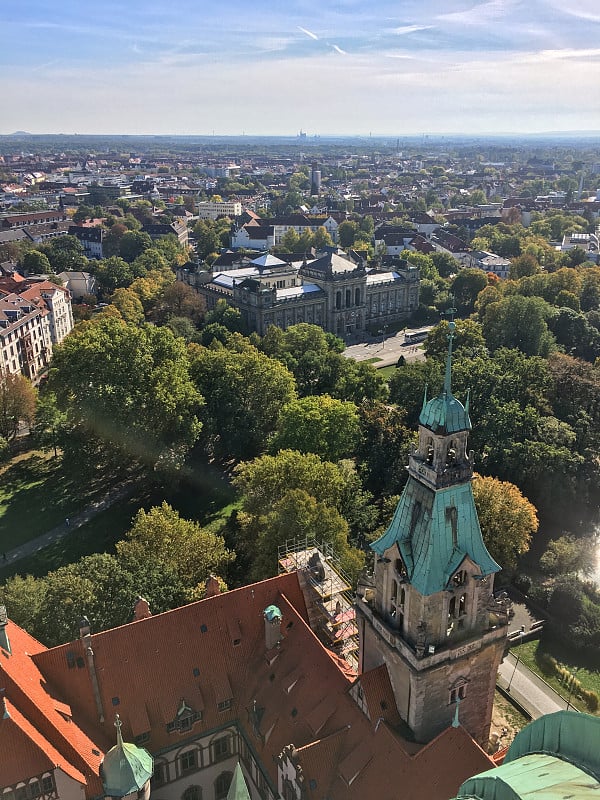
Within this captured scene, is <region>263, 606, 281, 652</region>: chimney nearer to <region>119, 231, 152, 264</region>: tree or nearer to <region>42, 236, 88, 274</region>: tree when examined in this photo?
<region>42, 236, 88, 274</region>: tree

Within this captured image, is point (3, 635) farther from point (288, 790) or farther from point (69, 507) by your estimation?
point (69, 507)

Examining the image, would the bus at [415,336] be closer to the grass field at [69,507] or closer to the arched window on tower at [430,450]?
the grass field at [69,507]

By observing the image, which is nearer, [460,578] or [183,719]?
[460,578]

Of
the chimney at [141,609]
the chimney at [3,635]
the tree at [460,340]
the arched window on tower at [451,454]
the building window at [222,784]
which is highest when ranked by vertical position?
the arched window on tower at [451,454]

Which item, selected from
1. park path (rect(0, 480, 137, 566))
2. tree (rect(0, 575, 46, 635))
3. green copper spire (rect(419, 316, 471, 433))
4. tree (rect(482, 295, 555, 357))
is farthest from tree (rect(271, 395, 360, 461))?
tree (rect(482, 295, 555, 357))

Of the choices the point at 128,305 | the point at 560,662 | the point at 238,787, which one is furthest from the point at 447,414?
the point at 128,305

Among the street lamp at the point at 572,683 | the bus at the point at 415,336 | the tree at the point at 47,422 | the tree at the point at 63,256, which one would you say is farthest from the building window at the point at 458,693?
the tree at the point at 63,256
